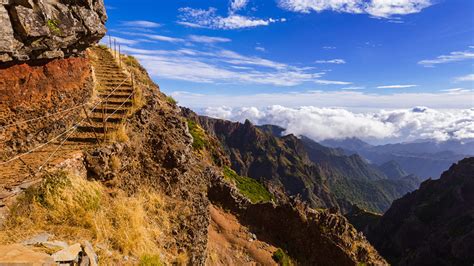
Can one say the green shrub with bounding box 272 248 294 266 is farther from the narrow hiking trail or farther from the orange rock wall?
the orange rock wall

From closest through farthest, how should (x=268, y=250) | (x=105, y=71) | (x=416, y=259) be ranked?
(x=268, y=250) < (x=105, y=71) < (x=416, y=259)

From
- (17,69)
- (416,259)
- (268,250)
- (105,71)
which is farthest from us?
(416,259)

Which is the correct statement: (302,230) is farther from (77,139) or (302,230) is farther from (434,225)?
(434,225)

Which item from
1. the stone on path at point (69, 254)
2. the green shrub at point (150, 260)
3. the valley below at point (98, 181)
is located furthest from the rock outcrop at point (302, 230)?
the stone on path at point (69, 254)

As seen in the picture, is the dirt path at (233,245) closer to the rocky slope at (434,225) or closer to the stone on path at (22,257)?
the stone on path at (22,257)

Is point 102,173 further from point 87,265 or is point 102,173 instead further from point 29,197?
point 87,265

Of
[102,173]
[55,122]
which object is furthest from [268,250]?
[55,122]

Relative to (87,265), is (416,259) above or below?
below

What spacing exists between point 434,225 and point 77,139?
11576cm

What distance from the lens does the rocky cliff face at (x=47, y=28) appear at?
11023 mm

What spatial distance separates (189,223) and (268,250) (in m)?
11.8

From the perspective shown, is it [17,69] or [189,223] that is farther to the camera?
[189,223]

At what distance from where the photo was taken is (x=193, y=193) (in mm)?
17812

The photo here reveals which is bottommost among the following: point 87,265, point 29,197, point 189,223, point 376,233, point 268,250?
point 376,233
